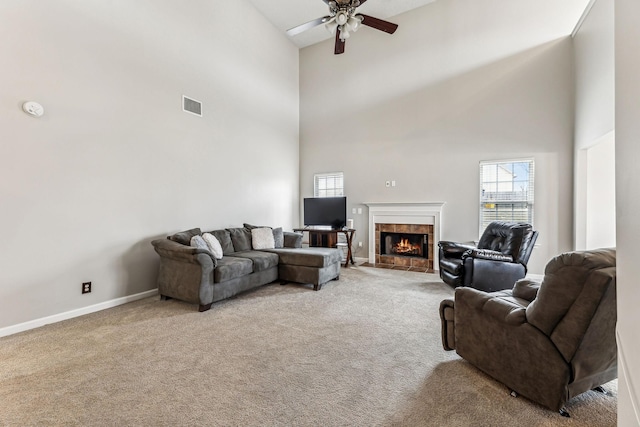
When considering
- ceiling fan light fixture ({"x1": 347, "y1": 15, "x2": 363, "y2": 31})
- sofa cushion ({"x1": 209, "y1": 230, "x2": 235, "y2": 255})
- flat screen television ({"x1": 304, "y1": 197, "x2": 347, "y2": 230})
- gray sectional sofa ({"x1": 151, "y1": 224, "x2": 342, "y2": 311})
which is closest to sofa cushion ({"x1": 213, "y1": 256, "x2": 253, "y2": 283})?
gray sectional sofa ({"x1": 151, "y1": 224, "x2": 342, "y2": 311})

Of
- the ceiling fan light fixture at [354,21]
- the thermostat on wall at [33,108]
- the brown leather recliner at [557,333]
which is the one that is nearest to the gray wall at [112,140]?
the thermostat on wall at [33,108]

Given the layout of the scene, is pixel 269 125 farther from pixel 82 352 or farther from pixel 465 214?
pixel 82 352

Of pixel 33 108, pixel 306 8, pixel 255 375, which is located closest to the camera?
pixel 255 375

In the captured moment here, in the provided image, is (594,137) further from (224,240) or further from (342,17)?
(224,240)

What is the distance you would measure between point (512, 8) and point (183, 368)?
271 inches

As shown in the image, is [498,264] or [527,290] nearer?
[527,290]

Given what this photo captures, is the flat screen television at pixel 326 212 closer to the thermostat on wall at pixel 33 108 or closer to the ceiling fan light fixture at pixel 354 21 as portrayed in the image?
the ceiling fan light fixture at pixel 354 21

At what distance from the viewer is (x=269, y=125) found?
Result: 6.16 meters

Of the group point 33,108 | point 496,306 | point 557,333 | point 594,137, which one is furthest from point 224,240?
point 594,137

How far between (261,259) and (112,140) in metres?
2.36

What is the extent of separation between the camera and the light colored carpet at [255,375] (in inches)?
64.7

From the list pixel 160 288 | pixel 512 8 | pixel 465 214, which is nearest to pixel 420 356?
pixel 160 288

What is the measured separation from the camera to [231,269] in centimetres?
358

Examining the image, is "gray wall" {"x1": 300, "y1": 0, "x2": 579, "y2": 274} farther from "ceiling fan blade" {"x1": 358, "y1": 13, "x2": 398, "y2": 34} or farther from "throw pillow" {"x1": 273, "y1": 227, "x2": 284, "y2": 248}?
"ceiling fan blade" {"x1": 358, "y1": 13, "x2": 398, "y2": 34}
